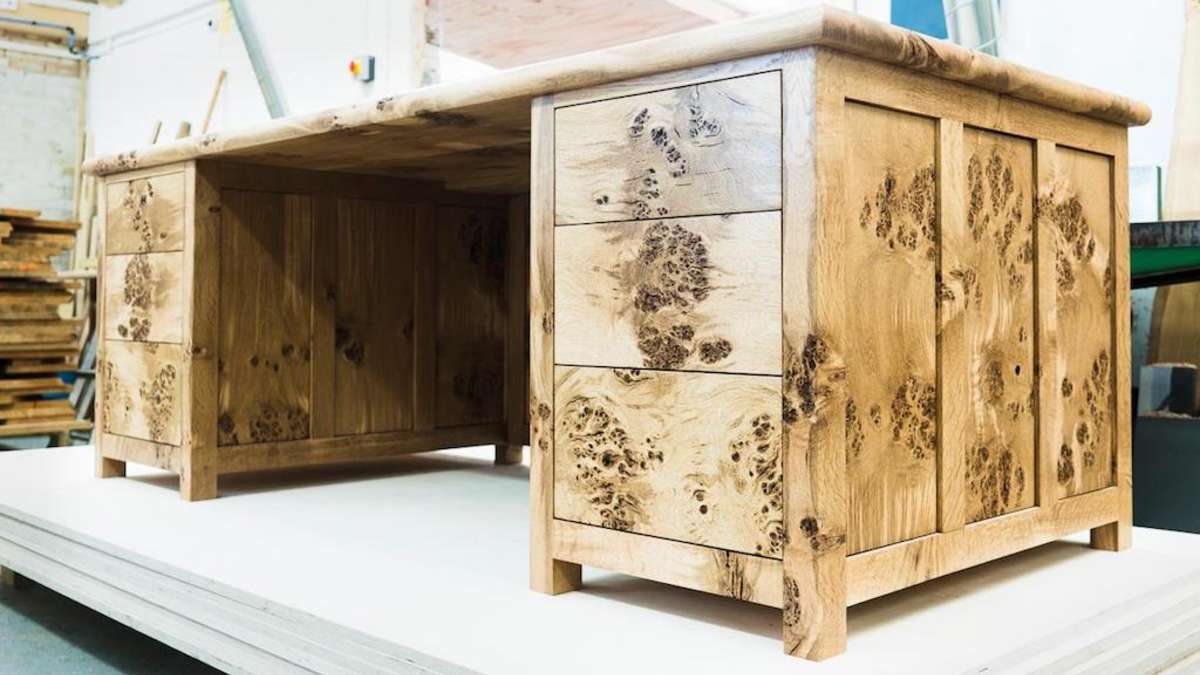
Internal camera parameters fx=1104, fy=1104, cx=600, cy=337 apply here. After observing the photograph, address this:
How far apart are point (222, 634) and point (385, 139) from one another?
94 centimetres

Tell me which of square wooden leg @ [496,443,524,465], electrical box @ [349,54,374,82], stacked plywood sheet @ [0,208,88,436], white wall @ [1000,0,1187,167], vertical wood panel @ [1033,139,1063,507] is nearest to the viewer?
vertical wood panel @ [1033,139,1063,507]

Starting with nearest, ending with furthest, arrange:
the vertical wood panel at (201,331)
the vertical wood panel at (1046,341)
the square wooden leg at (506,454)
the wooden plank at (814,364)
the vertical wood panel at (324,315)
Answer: the wooden plank at (814,364)
the vertical wood panel at (1046,341)
the vertical wood panel at (201,331)
the vertical wood panel at (324,315)
the square wooden leg at (506,454)

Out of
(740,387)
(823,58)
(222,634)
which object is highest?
(823,58)

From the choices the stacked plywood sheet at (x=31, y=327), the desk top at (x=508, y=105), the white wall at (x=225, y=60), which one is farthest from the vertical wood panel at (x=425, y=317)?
the stacked plywood sheet at (x=31, y=327)

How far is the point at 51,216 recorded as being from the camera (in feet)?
28.1

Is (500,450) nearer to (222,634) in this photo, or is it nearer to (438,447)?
(438,447)

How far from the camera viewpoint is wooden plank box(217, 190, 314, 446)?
7.82ft

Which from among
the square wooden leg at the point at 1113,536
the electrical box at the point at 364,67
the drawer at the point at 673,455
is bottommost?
the square wooden leg at the point at 1113,536

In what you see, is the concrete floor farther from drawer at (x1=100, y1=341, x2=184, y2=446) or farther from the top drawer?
the top drawer

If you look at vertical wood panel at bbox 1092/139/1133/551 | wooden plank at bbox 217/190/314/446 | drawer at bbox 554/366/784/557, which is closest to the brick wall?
wooden plank at bbox 217/190/314/446

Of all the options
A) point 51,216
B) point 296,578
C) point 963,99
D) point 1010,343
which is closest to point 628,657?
point 296,578

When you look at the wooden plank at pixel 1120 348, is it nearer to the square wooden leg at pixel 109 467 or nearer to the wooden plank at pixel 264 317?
the wooden plank at pixel 264 317

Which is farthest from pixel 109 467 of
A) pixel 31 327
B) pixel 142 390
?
pixel 31 327

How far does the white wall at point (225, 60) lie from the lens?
5566mm
